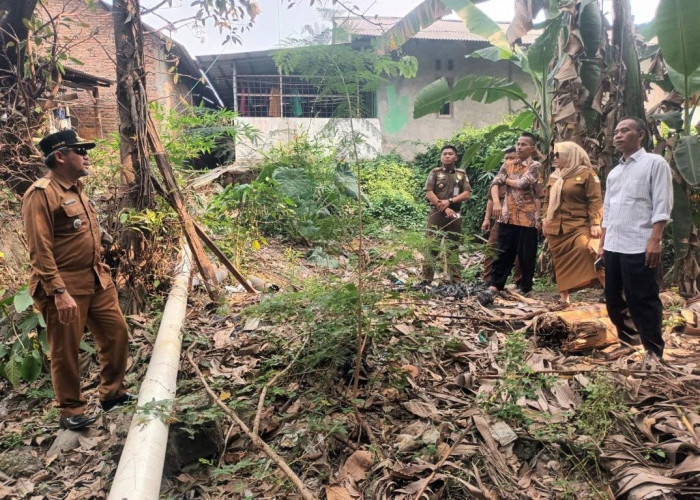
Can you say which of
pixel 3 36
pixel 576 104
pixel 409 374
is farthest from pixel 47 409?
pixel 576 104

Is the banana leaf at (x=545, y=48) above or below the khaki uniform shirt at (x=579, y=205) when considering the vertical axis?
above

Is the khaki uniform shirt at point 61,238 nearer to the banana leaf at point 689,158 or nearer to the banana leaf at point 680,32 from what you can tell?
the banana leaf at point 680,32

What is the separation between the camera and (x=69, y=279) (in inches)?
122

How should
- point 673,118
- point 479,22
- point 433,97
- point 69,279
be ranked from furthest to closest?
1. point 433,97
2. point 479,22
3. point 673,118
4. point 69,279

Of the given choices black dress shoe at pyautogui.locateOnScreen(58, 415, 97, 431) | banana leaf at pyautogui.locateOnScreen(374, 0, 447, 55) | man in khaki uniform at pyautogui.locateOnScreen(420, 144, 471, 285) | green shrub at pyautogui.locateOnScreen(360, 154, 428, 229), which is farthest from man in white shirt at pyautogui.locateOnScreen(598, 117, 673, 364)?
green shrub at pyautogui.locateOnScreen(360, 154, 428, 229)

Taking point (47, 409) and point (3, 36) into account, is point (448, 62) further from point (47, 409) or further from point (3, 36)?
point (47, 409)

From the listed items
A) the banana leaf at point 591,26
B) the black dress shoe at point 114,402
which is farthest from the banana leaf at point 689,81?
the black dress shoe at point 114,402

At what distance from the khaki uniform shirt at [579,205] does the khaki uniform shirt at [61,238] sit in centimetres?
387

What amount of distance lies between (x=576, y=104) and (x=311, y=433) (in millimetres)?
4912

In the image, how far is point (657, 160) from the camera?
122 inches

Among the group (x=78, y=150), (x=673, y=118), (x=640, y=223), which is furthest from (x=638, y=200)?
(x=78, y=150)

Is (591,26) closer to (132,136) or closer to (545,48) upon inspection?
(545,48)

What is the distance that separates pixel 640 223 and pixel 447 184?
9.36ft

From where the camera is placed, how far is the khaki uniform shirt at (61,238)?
9.46ft
